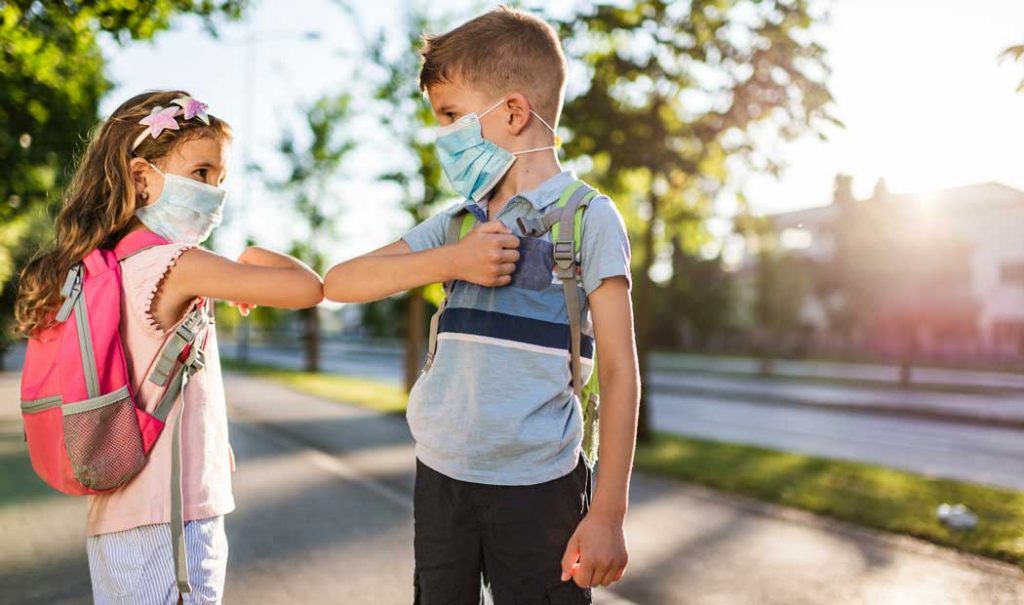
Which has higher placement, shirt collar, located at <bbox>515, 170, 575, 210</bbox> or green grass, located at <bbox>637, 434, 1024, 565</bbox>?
shirt collar, located at <bbox>515, 170, 575, 210</bbox>

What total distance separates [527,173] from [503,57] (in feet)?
0.88

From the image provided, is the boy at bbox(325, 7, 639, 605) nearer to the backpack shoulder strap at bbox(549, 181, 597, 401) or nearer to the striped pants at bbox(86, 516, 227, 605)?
the backpack shoulder strap at bbox(549, 181, 597, 401)

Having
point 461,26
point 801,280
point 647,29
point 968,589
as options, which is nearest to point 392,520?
point 968,589

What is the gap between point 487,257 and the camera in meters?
1.83

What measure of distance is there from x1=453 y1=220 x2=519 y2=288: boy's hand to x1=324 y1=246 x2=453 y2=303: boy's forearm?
0.04m

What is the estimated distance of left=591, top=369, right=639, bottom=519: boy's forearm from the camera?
1861mm

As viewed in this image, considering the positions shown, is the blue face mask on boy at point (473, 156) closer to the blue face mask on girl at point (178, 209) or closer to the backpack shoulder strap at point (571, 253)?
the backpack shoulder strap at point (571, 253)

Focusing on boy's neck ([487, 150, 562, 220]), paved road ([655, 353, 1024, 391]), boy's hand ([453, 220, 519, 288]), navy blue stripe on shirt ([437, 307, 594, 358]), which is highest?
boy's neck ([487, 150, 562, 220])

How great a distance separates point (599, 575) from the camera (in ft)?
6.01

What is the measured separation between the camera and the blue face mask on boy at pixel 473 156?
2.12m

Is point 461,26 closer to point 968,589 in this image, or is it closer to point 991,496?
point 968,589

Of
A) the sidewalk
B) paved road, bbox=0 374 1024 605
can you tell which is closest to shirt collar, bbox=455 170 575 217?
paved road, bbox=0 374 1024 605

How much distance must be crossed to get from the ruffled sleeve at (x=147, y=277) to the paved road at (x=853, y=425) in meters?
10.8

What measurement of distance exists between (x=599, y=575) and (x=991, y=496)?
7622mm
